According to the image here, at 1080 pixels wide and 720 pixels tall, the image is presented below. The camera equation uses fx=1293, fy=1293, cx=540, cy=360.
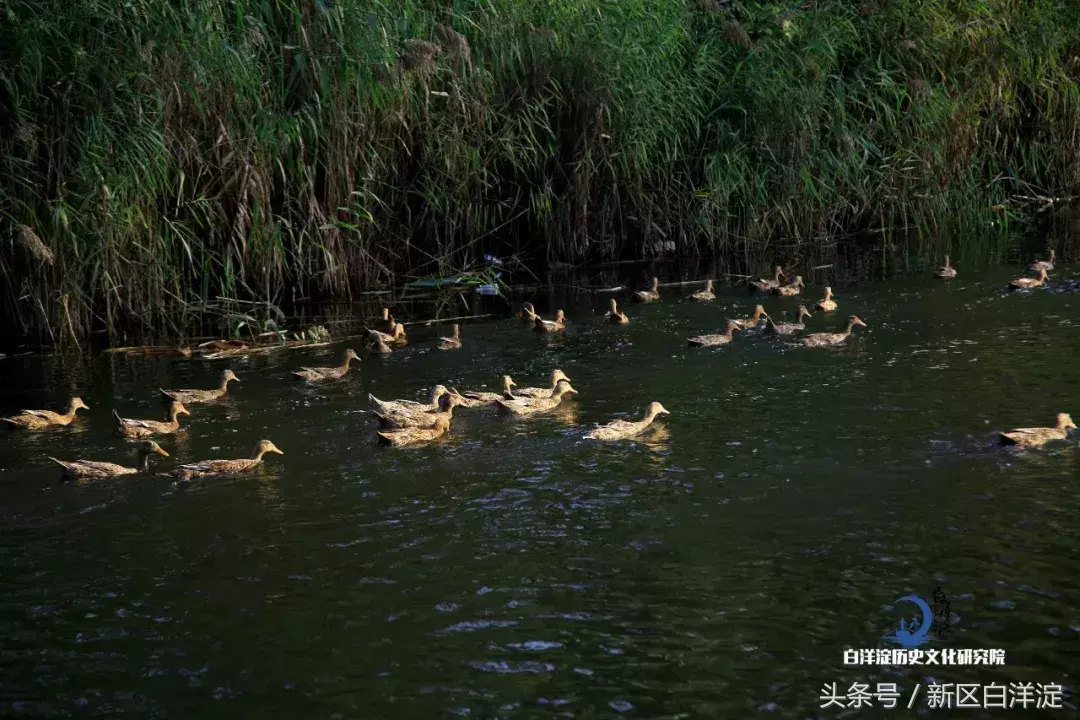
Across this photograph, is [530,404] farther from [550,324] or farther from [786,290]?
[786,290]

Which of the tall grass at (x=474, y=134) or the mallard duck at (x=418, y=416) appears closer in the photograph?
the mallard duck at (x=418, y=416)

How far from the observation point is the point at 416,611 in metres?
7.48

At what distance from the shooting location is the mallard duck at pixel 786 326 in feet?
50.9

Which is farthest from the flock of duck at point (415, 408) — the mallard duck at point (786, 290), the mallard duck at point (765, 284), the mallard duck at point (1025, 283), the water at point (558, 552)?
the mallard duck at point (1025, 283)

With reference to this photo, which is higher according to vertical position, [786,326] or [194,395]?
[786,326]

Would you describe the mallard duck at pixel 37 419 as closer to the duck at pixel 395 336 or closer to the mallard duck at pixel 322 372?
the mallard duck at pixel 322 372

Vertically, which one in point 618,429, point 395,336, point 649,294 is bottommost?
point 618,429

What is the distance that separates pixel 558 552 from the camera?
27.2ft

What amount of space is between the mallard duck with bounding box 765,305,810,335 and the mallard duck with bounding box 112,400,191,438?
7068mm

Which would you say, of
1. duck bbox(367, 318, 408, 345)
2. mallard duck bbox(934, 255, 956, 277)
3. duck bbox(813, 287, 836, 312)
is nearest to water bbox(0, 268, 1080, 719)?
duck bbox(367, 318, 408, 345)

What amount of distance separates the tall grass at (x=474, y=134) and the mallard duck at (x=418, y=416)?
5.04m

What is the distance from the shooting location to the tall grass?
1451 centimetres

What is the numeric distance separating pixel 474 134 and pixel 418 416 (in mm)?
8392

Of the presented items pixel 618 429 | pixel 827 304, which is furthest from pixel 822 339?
pixel 618 429
